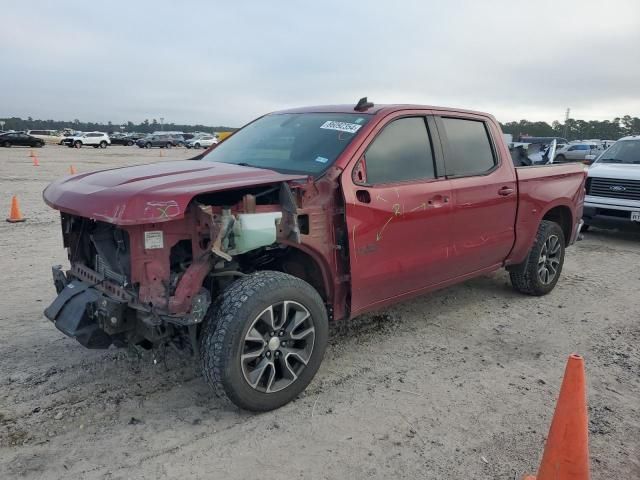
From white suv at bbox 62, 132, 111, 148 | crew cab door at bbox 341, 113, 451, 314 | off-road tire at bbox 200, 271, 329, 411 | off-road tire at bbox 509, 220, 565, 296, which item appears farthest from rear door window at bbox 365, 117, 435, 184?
white suv at bbox 62, 132, 111, 148

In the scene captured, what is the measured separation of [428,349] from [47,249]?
18.1ft

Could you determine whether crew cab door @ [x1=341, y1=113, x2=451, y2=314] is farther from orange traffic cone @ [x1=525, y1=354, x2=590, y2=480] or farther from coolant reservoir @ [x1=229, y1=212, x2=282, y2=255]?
orange traffic cone @ [x1=525, y1=354, x2=590, y2=480]

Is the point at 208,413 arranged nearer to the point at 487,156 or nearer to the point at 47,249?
the point at 487,156

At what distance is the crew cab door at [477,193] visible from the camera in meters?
4.48

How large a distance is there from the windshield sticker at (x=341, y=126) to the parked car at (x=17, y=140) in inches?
1739

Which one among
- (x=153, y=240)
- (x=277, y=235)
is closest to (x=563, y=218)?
(x=277, y=235)

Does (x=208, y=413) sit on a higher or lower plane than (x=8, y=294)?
lower

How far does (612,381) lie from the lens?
3.86m

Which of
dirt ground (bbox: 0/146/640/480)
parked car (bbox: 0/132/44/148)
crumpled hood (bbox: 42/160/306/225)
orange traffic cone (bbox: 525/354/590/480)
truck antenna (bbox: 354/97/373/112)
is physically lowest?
dirt ground (bbox: 0/146/640/480)

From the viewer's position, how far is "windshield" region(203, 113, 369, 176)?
12.6ft

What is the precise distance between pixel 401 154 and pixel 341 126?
512mm

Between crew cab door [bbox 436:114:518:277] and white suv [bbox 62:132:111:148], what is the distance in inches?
1935

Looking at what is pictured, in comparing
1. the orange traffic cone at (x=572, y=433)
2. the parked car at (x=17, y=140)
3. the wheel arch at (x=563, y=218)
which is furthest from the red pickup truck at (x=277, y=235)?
the parked car at (x=17, y=140)

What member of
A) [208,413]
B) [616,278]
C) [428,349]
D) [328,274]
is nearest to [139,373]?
[208,413]
